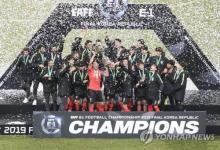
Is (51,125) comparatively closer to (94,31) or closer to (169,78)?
(169,78)

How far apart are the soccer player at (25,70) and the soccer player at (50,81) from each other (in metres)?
0.73

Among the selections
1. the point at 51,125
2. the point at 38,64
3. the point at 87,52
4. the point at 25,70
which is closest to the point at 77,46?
the point at 87,52

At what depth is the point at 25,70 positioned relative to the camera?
1603cm

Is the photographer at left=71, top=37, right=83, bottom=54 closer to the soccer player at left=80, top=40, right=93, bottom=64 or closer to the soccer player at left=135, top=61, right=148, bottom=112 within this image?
the soccer player at left=80, top=40, right=93, bottom=64

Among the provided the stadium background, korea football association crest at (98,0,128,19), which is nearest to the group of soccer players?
the stadium background

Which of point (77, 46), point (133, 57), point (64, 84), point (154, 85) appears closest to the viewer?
point (154, 85)

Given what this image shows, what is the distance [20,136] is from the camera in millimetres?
14312

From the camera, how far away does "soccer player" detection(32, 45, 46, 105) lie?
15798 millimetres

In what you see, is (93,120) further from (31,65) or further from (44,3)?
(44,3)

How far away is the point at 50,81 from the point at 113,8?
2734 millimetres

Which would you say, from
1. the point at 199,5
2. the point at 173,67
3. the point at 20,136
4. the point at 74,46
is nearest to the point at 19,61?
the point at 74,46

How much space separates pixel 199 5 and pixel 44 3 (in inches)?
167

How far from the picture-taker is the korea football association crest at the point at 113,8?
16312mm

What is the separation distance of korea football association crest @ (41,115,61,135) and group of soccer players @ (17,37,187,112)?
164 centimetres
